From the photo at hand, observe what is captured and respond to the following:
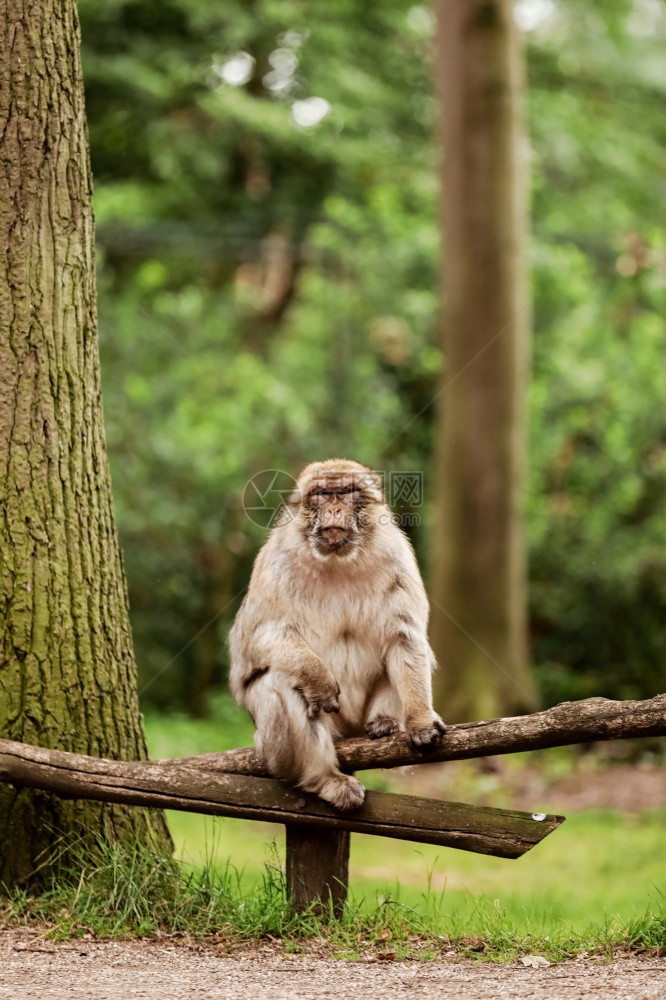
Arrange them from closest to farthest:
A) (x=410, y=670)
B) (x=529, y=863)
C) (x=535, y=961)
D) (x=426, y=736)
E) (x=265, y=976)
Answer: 1. (x=265, y=976)
2. (x=535, y=961)
3. (x=426, y=736)
4. (x=410, y=670)
5. (x=529, y=863)

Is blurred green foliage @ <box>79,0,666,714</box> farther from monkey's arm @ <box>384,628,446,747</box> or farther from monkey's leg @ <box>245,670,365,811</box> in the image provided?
monkey's leg @ <box>245,670,365,811</box>

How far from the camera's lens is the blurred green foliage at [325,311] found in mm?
12234

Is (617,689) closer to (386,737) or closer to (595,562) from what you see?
(595,562)

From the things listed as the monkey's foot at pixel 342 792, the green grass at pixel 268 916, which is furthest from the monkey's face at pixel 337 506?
the green grass at pixel 268 916

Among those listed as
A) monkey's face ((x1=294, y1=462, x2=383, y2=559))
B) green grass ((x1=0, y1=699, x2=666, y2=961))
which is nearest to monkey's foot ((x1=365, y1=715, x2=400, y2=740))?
green grass ((x1=0, y1=699, x2=666, y2=961))

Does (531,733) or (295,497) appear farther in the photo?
(295,497)

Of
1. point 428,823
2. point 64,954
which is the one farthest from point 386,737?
point 64,954

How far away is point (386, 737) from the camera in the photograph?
15.3 feet

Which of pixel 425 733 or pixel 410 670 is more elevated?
pixel 410 670

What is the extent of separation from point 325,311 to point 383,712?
9206 mm

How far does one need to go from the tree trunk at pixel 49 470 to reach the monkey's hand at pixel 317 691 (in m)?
0.85

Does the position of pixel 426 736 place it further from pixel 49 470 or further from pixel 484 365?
pixel 484 365

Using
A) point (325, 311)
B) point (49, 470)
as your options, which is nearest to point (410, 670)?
point (49, 470)

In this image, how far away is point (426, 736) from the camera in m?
4.31
